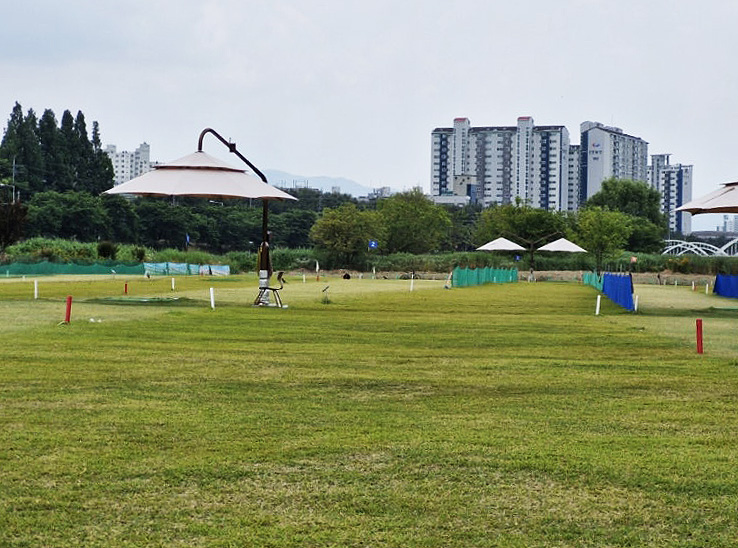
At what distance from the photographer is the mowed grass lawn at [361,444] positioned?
5516 mm

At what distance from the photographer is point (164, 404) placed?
9.48 metres

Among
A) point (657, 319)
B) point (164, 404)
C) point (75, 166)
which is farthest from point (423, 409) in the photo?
point (75, 166)

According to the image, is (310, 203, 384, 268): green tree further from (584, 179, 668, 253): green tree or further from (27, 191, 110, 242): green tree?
(584, 179, 668, 253): green tree

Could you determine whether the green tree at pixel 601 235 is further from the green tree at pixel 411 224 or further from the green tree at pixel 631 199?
the green tree at pixel 631 199

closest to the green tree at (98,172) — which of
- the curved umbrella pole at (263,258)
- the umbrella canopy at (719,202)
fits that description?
the curved umbrella pole at (263,258)

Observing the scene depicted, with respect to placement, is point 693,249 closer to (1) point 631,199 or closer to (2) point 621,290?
(1) point 631,199

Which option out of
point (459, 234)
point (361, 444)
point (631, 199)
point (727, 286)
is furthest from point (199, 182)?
point (631, 199)

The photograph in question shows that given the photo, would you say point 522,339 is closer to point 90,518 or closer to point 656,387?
point 656,387

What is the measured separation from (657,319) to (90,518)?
20139 millimetres

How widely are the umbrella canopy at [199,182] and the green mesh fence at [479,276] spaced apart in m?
22.6

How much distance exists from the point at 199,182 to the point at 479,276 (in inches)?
1231

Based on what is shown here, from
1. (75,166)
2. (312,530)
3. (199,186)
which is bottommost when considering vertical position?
(312,530)

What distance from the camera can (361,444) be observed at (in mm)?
7676

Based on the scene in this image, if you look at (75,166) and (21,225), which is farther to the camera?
(75,166)
